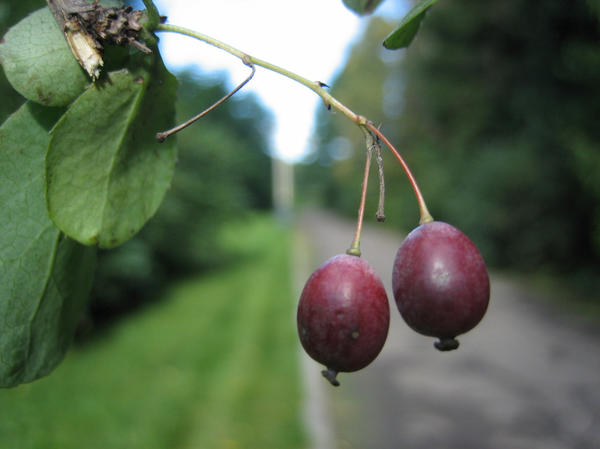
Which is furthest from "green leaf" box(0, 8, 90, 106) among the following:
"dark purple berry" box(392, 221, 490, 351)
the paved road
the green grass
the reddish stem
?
the paved road

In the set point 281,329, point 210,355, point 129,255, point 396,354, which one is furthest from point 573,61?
point 129,255

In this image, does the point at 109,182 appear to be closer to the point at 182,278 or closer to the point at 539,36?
the point at 539,36

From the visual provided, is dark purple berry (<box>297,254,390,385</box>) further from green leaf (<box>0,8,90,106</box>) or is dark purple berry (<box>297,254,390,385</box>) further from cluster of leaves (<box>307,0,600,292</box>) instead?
cluster of leaves (<box>307,0,600,292</box>)

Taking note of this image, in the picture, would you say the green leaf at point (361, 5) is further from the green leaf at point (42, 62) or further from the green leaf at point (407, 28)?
the green leaf at point (42, 62)

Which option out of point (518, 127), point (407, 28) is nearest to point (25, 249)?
point (407, 28)

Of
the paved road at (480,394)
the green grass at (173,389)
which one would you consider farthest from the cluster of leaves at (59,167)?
the paved road at (480,394)
